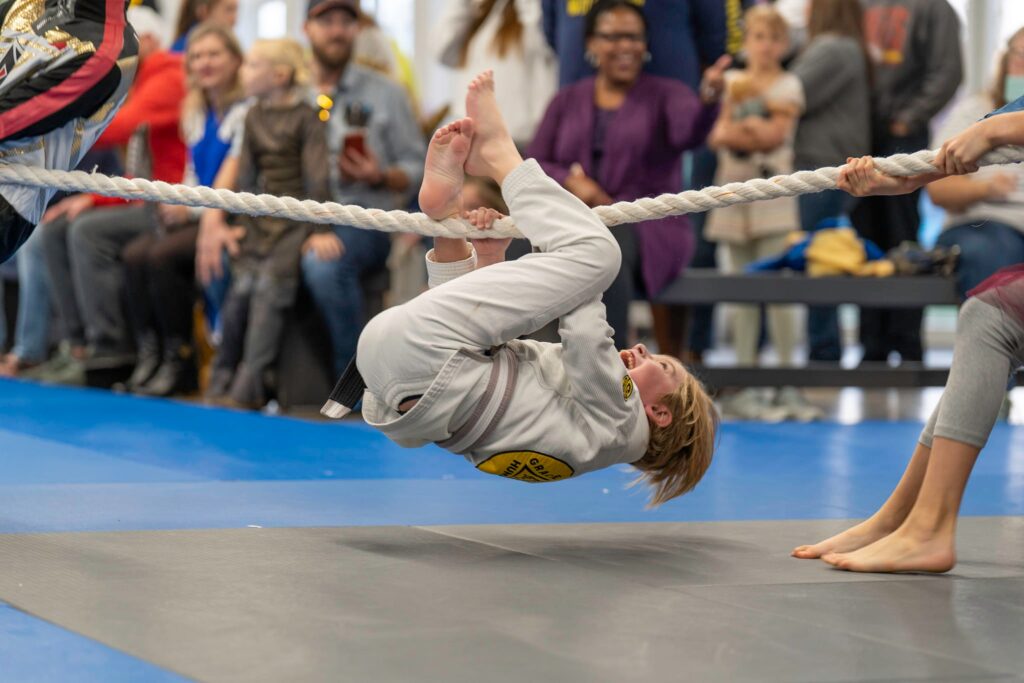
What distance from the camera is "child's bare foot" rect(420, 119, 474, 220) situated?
2.62 m

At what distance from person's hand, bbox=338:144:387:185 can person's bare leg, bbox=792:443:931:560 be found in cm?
306

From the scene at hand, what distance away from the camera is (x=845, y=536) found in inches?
101

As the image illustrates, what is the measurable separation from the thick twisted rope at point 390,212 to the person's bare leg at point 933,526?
498 mm

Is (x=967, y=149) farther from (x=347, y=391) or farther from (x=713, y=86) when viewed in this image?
(x=713, y=86)

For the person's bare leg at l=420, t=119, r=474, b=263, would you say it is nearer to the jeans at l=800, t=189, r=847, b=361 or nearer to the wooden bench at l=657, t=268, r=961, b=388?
the wooden bench at l=657, t=268, r=961, b=388

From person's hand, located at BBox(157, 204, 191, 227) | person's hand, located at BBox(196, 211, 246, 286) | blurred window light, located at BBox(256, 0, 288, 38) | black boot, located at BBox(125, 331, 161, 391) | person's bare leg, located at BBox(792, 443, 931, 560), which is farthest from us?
blurred window light, located at BBox(256, 0, 288, 38)

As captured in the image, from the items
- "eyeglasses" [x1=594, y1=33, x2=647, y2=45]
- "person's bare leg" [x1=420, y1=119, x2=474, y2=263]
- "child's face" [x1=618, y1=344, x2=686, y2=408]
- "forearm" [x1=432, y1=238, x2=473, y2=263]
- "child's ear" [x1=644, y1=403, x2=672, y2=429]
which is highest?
"eyeglasses" [x1=594, y1=33, x2=647, y2=45]

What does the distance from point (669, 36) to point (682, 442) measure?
288 centimetres

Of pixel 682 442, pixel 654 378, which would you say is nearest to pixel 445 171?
pixel 654 378

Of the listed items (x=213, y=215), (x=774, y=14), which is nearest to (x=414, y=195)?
(x=213, y=215)

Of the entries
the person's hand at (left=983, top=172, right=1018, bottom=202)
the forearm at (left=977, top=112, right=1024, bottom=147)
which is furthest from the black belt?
the person's hand at (left=983, top=172, right=1018, bottom=202)

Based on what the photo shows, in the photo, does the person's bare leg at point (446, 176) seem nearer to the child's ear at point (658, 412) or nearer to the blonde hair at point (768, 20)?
the child's ear at point (658, 412)

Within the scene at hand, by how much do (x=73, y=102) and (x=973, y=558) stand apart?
1.75 metres

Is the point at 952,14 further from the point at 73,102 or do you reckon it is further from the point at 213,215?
the point at 73,102
